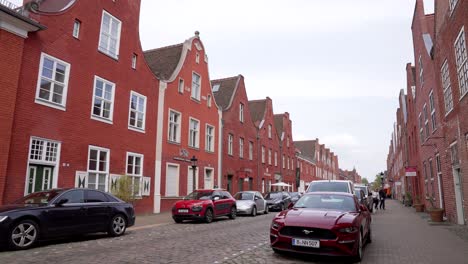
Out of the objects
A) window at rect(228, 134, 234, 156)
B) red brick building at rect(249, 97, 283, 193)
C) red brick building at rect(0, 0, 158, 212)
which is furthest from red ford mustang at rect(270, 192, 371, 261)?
red brick building at rect(249, 97, 283, 193)

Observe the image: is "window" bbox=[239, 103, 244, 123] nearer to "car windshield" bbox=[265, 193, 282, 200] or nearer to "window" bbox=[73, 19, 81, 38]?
"car windshield" bbox=[265, 193, 282, 200]

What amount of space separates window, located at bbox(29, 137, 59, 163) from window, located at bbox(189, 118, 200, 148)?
438 inches

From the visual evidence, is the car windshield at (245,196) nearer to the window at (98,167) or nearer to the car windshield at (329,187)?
the window at (98,167)

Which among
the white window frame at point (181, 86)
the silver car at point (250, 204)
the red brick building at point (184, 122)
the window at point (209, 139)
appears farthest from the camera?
the window at point (209, 139)

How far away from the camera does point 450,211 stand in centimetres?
1648

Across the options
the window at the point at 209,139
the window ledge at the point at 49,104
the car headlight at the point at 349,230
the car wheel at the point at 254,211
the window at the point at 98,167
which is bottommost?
the car wheel at the point at 254,211

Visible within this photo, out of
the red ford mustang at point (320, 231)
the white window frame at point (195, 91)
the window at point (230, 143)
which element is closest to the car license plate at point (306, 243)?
the red ford mustang at point (320, 231)

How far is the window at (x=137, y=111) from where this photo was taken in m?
19.4

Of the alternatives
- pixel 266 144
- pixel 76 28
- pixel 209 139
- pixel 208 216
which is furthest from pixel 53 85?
pixel 266 144

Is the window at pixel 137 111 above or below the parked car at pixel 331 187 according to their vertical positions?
above

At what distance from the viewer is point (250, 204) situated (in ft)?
68.5

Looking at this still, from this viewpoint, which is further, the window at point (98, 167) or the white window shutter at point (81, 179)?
the window at point (98, 167)

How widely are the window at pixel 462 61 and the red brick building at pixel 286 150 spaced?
32.0m

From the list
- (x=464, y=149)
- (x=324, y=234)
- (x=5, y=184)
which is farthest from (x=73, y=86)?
(x=464, y=149)
